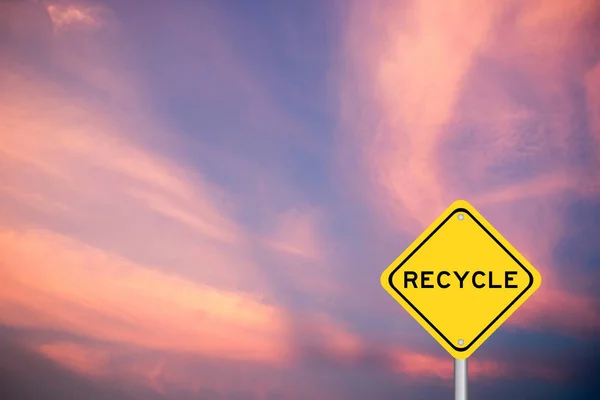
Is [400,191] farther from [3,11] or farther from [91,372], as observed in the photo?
[3,11]

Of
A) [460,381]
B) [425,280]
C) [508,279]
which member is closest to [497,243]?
[508,279]

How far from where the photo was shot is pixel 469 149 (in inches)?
163

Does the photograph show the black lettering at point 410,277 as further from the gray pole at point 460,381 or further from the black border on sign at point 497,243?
the gray pole at point 460,381

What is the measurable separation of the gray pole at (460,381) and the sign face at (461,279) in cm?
6

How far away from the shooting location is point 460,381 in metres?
1.44

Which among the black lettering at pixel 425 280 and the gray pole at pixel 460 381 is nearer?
the gray pole at pixel 460 381

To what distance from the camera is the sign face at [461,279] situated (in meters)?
1.53

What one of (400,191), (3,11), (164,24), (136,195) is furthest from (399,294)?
(3,11)

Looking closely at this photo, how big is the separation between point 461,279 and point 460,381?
0.25 metres

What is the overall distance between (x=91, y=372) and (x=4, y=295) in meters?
0.85

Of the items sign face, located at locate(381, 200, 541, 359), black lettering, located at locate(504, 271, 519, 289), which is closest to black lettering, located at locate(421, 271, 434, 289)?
sign face, located at locate(381, 200, 541, 359)

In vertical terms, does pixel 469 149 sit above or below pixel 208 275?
above

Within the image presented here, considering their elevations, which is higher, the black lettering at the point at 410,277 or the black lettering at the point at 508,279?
the black lettering at the point at 508,279

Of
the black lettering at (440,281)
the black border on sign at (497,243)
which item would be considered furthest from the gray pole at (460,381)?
the black lettering at (440,281)
